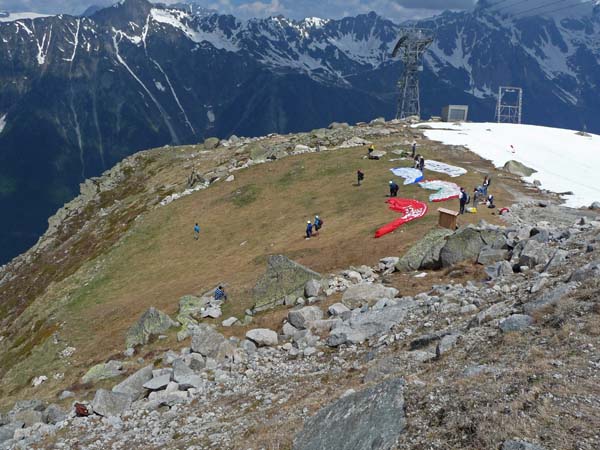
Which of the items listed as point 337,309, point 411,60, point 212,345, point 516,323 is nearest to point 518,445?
point 516,323

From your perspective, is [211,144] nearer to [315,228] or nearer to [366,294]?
[315,228]

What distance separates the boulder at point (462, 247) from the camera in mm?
29359

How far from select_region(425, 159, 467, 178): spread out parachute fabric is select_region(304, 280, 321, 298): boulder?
33740mm

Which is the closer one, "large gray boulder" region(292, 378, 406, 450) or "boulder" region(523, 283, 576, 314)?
"large gray boulder" region(292, 378, 406, 450)

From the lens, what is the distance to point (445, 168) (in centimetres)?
6200

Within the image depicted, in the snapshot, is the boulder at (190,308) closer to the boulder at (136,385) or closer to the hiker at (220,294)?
the hiker at (220,294)

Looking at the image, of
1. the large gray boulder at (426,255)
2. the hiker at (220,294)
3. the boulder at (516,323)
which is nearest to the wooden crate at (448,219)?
the large gray boulder at (426,255)

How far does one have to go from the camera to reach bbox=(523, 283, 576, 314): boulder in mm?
16375

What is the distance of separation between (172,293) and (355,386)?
1243 inches

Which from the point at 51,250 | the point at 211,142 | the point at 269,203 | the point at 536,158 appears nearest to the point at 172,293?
the point at 269,203

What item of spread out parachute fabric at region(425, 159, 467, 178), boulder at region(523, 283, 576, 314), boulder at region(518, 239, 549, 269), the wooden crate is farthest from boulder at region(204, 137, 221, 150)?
boulder at region(523, 283, 576, 314)

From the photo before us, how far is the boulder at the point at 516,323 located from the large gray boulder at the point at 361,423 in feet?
17.4

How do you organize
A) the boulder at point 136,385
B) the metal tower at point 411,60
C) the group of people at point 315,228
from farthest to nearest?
the metal tower at point 411,60 → the group of people at point 315,228 → the boulder at point 136,385

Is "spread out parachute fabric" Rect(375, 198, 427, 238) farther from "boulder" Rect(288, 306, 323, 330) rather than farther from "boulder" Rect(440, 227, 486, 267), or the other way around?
"boulder" Rect(288, 306, 323, 330)
